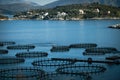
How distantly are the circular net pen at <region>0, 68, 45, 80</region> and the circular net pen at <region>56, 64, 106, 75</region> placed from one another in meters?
1.75

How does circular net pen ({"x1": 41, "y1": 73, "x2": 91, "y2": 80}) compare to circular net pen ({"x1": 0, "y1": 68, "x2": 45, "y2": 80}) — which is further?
circular net pen ({"x1": 0, "y1": 68, "x2": 45, "y2": 80})

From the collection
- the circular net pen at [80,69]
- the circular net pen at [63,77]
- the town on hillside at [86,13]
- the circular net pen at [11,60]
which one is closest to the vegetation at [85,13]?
the town on hillside at [86,13]

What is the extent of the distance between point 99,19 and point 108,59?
101 metres

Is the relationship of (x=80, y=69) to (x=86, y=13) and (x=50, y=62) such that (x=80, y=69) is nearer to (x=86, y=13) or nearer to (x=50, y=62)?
(x=50, y=62)

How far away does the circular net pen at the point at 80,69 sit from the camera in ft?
92.9

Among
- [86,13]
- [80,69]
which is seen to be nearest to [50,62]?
[80,69]

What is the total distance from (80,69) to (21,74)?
15.6ft

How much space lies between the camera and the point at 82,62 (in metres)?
32.8

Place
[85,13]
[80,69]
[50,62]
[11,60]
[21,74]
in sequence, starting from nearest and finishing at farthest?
[21,74]
[80,69]
[50,62]
[11,60]
[85,13]

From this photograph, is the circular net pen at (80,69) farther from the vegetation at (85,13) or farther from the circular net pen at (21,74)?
the vegetation at (85,13)

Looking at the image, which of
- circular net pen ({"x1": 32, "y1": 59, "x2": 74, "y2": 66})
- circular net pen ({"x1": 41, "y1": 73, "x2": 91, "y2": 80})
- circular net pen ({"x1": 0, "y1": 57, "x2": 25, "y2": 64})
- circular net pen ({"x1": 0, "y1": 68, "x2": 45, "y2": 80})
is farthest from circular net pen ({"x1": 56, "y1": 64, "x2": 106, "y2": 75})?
circular net pen ({"x1": 0, "y1": 57, "x2": 25, "y2": 64})

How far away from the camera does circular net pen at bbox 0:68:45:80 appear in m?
26.6

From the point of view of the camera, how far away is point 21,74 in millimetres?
28000

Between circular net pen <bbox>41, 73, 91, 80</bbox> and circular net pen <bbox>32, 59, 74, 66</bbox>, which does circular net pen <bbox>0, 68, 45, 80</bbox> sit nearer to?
circular net pen <bbox>41, 73, 91, 80</bbox>
